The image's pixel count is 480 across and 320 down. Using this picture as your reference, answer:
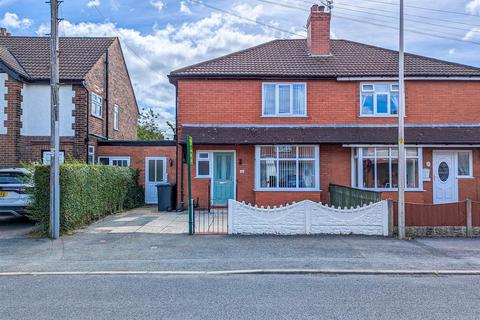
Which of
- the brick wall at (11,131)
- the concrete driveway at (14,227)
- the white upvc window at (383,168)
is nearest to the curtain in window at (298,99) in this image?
the white upvc window at (383,168)

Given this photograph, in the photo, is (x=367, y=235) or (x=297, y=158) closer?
(x=367, y=235)

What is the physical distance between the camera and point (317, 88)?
1819 centimetres

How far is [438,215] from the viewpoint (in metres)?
11.6

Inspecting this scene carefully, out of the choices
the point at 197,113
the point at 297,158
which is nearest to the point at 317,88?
the point at 297,158

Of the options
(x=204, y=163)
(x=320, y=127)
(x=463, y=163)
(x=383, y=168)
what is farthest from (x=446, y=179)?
(x=204, y=163)

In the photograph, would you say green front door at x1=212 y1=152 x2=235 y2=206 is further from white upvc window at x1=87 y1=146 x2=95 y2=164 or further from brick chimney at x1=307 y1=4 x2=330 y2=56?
brick chimney at x1=307 y1=4 x2=330 y2=56

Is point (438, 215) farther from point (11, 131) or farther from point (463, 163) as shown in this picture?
point (11, 131)

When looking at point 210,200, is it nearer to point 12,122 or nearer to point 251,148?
point 251,148

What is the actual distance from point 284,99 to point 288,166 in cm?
277

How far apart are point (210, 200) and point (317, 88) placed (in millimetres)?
6253

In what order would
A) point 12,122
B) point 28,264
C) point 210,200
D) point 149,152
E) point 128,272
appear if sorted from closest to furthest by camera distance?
point 128,272 → point 28,264 → point 210,200 → point 12,122 → point 149,152

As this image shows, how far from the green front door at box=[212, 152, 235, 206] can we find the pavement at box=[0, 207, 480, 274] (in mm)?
5578

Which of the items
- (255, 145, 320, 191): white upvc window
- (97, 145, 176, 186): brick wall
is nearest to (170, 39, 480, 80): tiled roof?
(255, 145, 320, 191): white upvc window

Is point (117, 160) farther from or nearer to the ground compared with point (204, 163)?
farther from the ground
